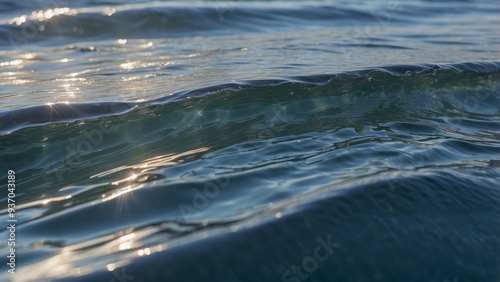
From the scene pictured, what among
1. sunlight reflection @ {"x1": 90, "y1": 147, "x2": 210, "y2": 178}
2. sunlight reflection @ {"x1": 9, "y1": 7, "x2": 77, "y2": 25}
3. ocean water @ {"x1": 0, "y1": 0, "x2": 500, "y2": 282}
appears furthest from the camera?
sunlight reflection @ {"x1": 9, "y1": 7, "x2": 77, "y2": 25}

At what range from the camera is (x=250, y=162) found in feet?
11.2

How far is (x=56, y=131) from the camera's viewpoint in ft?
13.0

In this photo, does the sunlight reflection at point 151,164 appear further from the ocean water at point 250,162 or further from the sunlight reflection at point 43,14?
the sunlight reflection at point 43,14

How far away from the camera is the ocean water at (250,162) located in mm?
2506

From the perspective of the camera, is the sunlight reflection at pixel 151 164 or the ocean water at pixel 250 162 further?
the sunlight reflection at pixel 151 164

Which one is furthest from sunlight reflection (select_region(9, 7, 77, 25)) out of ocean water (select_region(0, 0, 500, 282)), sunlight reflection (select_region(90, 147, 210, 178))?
sunlight reflection (select_region(90, 147, 210, 178))

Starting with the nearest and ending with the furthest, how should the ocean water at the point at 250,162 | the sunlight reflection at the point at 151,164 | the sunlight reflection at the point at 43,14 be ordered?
the ocean water at the point at 250,162, the sunlight reflection at the point at 151,164, the sunlight reflection at the point at 43,14

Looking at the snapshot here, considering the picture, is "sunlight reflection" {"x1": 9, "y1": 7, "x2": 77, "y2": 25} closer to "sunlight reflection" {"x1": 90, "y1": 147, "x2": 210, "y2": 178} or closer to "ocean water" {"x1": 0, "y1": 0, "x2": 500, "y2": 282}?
"ocean water" {"x1": 0, "y1": 0, "x2": 500, "y2": 282}

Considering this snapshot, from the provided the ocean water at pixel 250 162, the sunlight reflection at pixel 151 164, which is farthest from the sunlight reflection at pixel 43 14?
the sunlight reflection at pixel 151 164

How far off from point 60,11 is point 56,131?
4.76 metres

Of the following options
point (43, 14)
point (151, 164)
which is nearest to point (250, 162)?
point (151, 164)

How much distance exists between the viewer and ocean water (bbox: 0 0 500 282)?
2506mm

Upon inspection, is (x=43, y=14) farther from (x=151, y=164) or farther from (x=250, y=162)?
(x=250, y=162)

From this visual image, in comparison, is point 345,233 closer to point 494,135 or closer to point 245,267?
point 245,267
